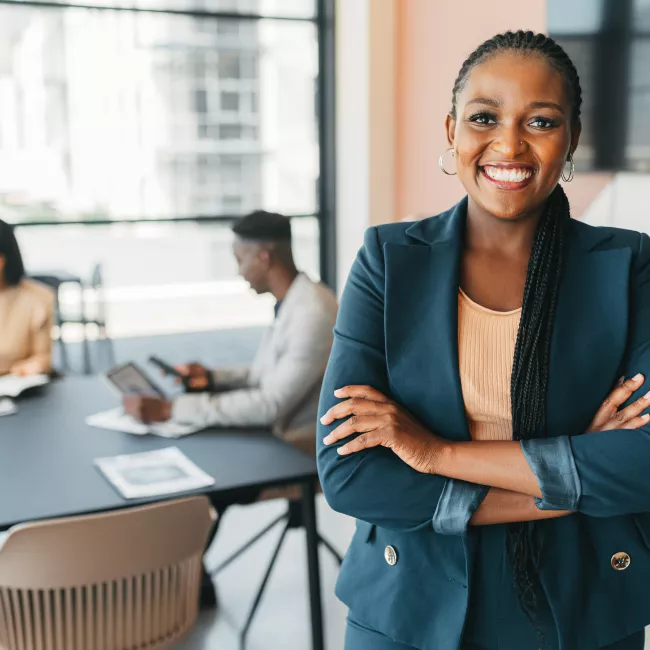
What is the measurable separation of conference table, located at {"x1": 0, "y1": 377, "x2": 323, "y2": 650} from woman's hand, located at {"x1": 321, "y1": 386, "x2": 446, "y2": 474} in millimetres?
993

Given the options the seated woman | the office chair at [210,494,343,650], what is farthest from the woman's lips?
the seated woman

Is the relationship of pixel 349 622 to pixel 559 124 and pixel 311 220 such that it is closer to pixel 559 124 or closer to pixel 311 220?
pixel 559 124

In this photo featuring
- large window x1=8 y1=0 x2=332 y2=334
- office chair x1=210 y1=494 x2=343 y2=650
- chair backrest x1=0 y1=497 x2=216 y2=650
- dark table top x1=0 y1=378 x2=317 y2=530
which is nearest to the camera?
chair backrest x1=0 y1=497 x2=216 y2=650

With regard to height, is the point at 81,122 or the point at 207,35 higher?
the point at 207,35

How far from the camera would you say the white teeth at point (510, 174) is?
1.19 metres

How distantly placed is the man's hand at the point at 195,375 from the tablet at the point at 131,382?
0.19 meters

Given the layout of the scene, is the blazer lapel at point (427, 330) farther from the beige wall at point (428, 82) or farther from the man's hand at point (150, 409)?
the beige wall at point (428, 82)

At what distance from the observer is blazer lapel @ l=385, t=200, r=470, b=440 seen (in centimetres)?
122

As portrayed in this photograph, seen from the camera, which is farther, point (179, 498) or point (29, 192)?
point (29, 192)

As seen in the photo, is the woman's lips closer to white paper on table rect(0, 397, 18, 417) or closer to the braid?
the braid

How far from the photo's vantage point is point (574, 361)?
121cm

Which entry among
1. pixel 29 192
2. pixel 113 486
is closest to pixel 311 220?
pixel 29 192

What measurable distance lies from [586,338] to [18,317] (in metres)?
3.00

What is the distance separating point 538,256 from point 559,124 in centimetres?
18
